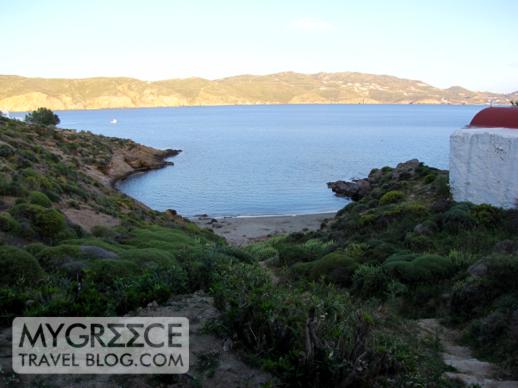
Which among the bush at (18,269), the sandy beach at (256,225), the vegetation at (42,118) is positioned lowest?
the sandy beach at (256,225)

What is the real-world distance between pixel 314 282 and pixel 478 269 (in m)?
3.97

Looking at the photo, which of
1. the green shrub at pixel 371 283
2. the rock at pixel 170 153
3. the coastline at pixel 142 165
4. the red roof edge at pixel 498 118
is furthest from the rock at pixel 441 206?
the rock at pixel 170 153

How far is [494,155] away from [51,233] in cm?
1651

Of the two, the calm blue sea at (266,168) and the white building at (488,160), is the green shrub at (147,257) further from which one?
the calm blue sea at (266,168)

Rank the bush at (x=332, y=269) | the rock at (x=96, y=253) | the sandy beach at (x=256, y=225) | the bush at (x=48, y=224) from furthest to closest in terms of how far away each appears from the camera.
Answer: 1. the sandy beach at (x=256, y=225)
2. the bush at (x=48, y=224)
3. the bush at (x=332, y=269)
4. the rock at (x=96, y=253)

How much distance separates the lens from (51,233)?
1413cm

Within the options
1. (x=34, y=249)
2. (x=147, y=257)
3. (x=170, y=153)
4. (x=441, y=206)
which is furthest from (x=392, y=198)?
(x=170, y=153)

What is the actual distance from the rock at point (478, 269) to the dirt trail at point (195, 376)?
7.35 metres

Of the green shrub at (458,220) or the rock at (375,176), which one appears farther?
the rock at (375,176)

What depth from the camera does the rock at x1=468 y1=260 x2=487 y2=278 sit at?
35.9 ft

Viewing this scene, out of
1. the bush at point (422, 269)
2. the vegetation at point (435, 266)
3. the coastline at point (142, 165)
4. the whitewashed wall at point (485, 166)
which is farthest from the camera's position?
the coastline at point (142, 165)

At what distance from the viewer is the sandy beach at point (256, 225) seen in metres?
30.8

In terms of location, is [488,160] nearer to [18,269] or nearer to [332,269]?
[332,269]

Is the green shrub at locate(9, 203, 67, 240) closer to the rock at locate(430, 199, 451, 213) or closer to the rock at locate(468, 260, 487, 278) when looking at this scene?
the rock at locate(468, 260, 487, 278)
